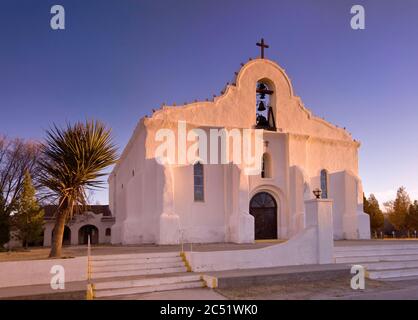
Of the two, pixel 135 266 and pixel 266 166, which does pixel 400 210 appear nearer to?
pixel 266 166

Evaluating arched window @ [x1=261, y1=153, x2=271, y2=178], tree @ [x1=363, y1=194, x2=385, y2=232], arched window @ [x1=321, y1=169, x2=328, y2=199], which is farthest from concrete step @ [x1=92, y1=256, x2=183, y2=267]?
tree @ [x1=363, y1=194, x2=385, y2=232]

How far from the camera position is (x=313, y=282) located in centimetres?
1166

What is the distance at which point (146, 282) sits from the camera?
10367 millimetres

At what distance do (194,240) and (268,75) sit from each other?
1093 centimetres

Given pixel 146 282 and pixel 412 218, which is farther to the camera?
pixel 412 218

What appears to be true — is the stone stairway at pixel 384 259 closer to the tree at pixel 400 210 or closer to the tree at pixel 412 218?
the tree at pixel 412 218

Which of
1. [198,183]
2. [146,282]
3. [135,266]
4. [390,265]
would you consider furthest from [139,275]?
[198,183]

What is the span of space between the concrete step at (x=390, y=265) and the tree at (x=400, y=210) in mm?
28509

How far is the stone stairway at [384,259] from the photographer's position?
1321 cm

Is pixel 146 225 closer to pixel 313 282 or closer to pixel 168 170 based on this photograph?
pixel 168 170

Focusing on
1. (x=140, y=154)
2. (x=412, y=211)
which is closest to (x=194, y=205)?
(x=140, y=154)

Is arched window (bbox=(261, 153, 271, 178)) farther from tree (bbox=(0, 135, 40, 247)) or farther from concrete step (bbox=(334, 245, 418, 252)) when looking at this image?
tree (bbox=(0, 135, 40, 247))

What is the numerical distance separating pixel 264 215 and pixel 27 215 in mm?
15707

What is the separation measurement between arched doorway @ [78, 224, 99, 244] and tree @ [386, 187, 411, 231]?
31.0m
